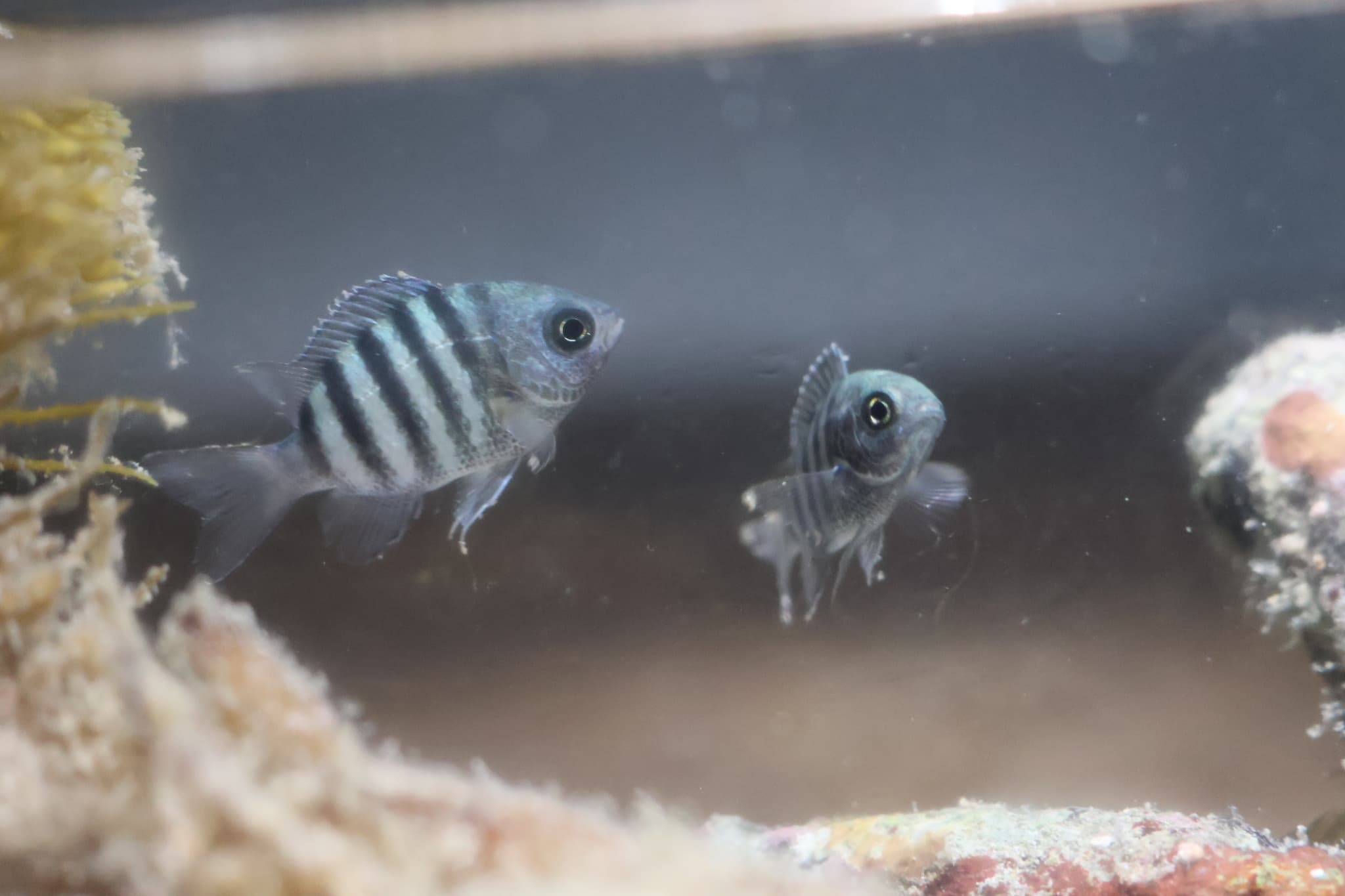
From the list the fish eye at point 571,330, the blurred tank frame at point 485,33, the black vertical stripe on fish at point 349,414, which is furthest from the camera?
the blurred tank frame at point 485,33

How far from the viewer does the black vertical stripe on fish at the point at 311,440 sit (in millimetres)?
2109

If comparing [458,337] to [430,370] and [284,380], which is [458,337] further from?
[284,380]

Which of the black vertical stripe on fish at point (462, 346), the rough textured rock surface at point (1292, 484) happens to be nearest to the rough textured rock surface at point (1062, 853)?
the rough textured rock surface at point (1292, 484)

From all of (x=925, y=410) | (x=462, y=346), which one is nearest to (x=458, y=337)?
(x=462, y=346)

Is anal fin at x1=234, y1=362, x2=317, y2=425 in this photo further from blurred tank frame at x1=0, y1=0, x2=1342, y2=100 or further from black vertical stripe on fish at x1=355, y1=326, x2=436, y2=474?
blurred tank frame at x1=0, y1=0, x2=1342, y2=100

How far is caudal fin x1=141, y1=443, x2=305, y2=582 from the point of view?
2113 millimetres

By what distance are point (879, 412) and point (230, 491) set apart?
188 centimetres

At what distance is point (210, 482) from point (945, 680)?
3.71 metres

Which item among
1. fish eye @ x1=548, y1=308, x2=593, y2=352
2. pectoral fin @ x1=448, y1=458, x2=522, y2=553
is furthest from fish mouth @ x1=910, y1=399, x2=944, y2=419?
pectoral fin @ x1=448, y1=458, x2=522, y2=553

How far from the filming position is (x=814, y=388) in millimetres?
2572

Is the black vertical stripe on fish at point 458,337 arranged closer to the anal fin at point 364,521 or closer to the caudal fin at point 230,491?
the anal fin at point 364,521

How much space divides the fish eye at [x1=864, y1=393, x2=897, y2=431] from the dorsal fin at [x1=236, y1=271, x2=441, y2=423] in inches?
51.3

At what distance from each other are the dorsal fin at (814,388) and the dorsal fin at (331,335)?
1210 millimetres

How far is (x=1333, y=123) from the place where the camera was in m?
5.15
